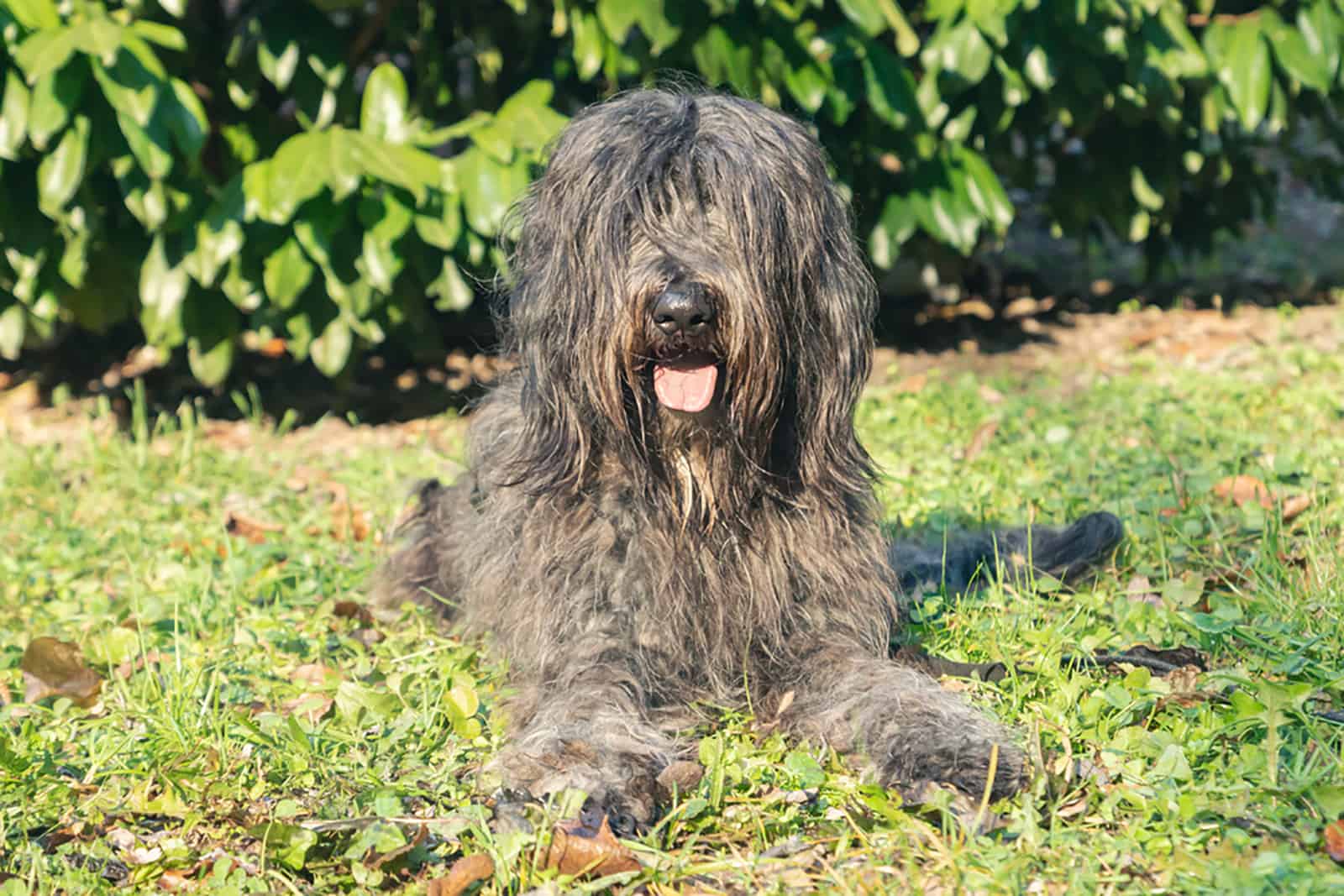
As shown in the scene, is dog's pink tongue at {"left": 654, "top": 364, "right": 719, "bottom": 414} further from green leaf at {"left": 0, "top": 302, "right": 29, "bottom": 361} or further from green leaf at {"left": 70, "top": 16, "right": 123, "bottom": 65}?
green leaf at {"left": 0, "top": 302, "right": 29, "bottom": 361}

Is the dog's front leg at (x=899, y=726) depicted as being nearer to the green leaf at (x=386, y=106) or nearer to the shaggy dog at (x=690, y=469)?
the shaggy dog at (x=690, y=469)

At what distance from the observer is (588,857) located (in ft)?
9.01

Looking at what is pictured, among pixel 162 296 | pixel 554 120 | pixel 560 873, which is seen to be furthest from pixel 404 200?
pixel 560 873

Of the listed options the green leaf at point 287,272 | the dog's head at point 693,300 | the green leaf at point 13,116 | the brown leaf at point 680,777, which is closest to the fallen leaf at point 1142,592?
the dog's head at point 693,300

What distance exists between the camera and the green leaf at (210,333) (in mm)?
6305

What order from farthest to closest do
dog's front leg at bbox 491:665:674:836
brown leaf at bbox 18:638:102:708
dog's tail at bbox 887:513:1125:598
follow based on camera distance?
dog's tail at bbox 887:513:1125:598 < brown leaf at bbox 18:638:102:708 < dog's front leg at bbox 491:665:674:836

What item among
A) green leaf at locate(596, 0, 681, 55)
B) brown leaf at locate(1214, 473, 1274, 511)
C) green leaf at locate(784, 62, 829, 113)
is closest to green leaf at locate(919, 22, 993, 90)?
green leaf at locate(784, 62, 829, 113)

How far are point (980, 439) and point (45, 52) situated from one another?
3.76 meters

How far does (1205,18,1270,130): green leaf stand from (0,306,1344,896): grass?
1458 millimetres

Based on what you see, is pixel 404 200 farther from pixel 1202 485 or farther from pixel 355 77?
pixel 1202 485

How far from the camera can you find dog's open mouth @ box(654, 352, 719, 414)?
3.27 metres

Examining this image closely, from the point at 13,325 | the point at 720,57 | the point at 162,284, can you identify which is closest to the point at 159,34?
the point at 162,284

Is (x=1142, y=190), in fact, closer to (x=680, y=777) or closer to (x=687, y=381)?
(x=687, y=381)

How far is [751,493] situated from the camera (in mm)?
3523
